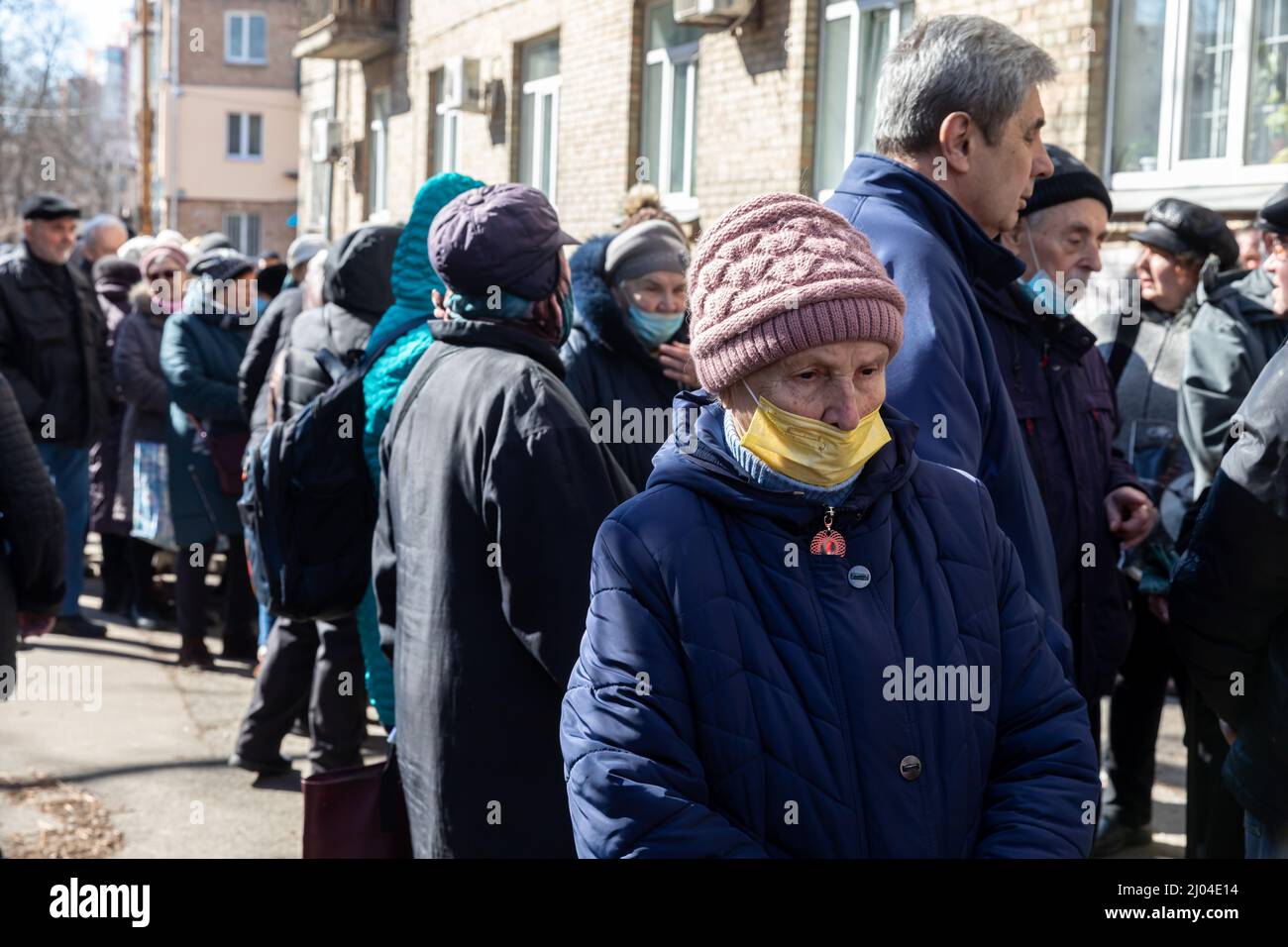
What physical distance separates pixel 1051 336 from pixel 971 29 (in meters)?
0.81

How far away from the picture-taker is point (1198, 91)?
7.58 meters

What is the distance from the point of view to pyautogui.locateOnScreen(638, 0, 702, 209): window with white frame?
11.9 m

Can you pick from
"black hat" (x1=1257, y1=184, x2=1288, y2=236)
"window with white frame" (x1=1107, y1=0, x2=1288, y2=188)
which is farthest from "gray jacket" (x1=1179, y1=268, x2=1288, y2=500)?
"window with white frame" (x1=1107, y1=0, x2=1288, y2=188)

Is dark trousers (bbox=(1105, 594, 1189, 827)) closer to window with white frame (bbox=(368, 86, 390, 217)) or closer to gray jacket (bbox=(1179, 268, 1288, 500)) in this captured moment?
gray jacket (bbox=(1179, 268, 1288, 500))

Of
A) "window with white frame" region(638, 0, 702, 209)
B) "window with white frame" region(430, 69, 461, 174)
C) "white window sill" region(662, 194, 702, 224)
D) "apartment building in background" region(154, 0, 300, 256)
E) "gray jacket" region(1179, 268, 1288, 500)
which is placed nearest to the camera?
"gray jacket" region(1179, 268, 1288, 500)

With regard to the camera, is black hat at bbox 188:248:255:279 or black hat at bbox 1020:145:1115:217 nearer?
black hat at bbox 1020:145:1115:217

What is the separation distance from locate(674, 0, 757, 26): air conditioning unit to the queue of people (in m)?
5.45

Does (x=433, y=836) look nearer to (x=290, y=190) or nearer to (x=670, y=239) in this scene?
(x=670, y=239)

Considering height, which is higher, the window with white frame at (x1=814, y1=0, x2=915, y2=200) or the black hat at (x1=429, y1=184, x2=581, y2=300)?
the window with white frame at (x1=814, y1=0, x2=915, y2=200)

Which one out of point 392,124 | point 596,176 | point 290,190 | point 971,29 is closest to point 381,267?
point 971,29

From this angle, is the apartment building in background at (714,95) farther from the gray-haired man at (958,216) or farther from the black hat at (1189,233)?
the gray-haired man at (958,216)

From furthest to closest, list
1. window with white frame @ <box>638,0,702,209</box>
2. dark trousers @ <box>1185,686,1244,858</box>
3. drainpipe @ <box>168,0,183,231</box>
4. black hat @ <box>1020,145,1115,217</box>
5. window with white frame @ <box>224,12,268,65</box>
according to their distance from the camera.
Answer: window with white frame @ <box>224,12,268,65</box>
drainpipe @ <box>168,0,183,231</box>
window with white frame @ <box>638,0,702,209</box>
dark trousers @ <box>1185,686,1244,858</box>
black hat @ <box>1020,145,1115,217</box>

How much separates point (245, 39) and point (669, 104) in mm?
36480

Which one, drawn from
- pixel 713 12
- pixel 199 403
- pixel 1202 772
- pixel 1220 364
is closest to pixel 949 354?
pixel 1202 772
